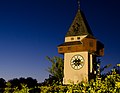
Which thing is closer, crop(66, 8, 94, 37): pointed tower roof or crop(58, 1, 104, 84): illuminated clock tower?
crop(58, 1, 104, 84): illuminated clock tower

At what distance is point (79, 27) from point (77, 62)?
5376 mm

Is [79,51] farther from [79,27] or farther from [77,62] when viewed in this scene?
[79,27]

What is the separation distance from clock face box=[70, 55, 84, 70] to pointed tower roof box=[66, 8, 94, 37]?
353cm

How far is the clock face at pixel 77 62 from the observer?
51.2m

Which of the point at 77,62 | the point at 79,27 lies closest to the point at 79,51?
the point at 77,62

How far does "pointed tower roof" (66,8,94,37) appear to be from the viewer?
52.9m

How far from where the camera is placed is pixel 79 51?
51250 millimetres

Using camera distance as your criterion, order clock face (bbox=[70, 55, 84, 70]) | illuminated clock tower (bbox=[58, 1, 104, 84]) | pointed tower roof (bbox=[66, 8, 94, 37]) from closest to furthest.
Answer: illuminated clock tower (bbox=[58, 1, 104, 84])
clock face (bbox=[70, 55, 84, 70])
pointed tower roof (bbox=[66, 8, 94, 37])

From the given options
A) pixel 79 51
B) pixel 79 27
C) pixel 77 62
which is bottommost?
pixel 77 62

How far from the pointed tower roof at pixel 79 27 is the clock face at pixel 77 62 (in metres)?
3.53

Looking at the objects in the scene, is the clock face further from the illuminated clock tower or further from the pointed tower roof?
the pointed tower roof

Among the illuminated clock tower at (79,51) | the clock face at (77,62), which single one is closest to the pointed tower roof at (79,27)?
the illuminated clock tower at (79,51)

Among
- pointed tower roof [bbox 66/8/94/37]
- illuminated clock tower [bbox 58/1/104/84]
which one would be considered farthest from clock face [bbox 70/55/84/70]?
pointed tower roof [bbox 66/8/94/37]

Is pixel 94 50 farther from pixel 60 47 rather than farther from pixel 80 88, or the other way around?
pixel 80 88
